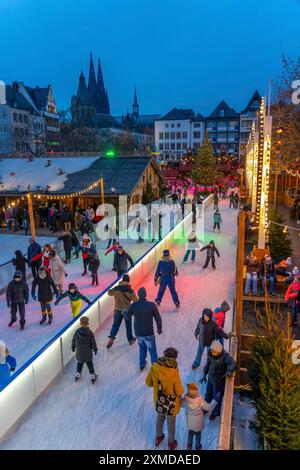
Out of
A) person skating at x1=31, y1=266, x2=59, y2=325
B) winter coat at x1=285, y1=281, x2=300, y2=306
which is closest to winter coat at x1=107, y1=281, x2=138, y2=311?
person skating at x1=31, y1=266, x2=59, y2=325

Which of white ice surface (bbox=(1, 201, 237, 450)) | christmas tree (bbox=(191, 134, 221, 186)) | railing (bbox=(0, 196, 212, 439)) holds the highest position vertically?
christmas tree (bbox=(191, 134, 221, 186))

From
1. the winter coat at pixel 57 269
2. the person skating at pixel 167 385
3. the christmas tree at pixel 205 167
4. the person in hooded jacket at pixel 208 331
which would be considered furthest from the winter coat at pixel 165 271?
the christmas tree at pixel 205 167

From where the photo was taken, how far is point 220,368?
195 inches

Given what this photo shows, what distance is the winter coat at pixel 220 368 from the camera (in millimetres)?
4938

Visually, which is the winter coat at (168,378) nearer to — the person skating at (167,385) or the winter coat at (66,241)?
the person skating at (167,385)

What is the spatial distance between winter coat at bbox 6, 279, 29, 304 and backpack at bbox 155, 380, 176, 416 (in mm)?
4747

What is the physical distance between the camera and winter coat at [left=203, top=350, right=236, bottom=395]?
16.2 feet

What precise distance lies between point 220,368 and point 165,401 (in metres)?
0.92

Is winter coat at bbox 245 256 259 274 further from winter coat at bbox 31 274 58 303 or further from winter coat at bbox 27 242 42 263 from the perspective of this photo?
winter coat at bbox 27 242 42 263

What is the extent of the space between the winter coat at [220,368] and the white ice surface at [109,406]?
0.57m

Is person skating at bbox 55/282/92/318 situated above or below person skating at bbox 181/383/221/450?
above
